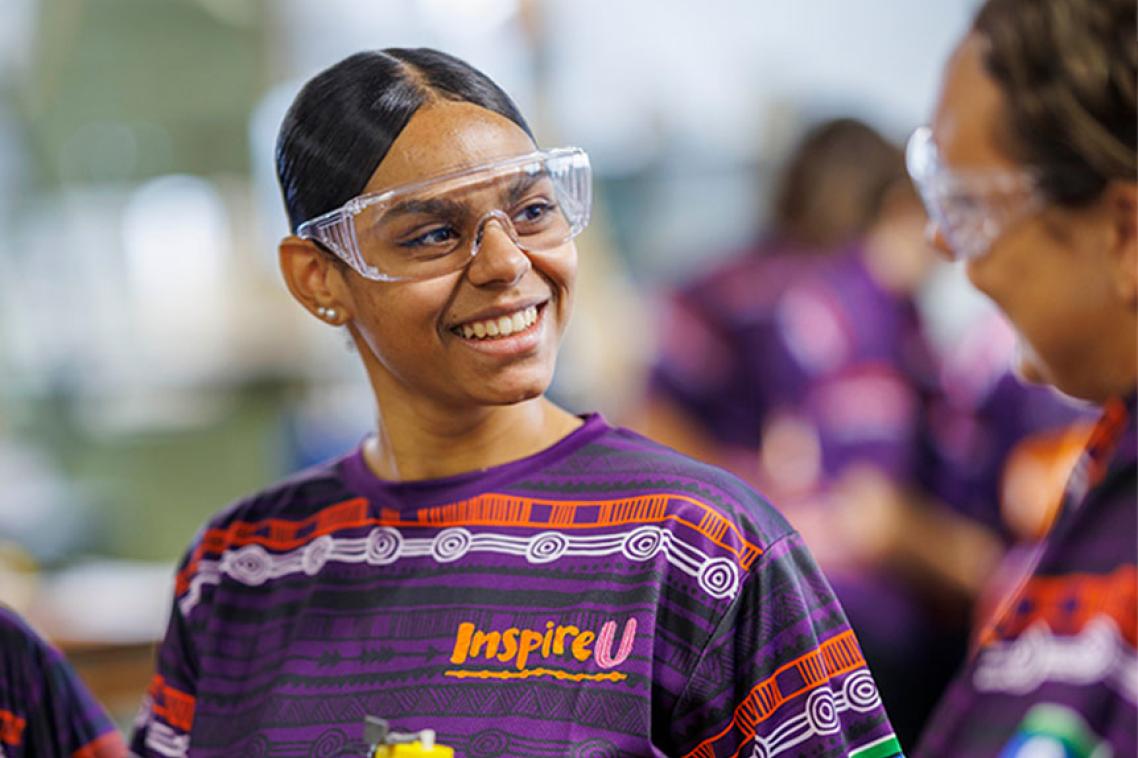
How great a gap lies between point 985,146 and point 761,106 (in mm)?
4329

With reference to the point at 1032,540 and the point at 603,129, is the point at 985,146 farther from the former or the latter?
the point at 603,129

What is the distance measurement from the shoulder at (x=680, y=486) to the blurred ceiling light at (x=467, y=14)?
3.81 m

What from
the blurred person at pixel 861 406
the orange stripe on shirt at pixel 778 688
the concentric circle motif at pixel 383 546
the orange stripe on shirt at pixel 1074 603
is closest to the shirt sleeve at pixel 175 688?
the concentric circle motif at pixel 383 546

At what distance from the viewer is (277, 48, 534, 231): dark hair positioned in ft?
4.62

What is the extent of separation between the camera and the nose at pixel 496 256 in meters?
1.38

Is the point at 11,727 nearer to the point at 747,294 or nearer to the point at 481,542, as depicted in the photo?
the point at 481,542

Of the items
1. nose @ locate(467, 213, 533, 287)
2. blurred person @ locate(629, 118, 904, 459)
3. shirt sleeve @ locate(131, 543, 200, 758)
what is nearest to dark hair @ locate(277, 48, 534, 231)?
nose @ locate(467, 213, 533, 287)

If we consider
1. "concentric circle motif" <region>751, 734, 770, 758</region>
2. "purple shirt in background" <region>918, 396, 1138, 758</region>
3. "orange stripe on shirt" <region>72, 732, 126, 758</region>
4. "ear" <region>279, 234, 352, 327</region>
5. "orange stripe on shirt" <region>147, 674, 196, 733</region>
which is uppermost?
"ear" <region>279, 234, 352, 327</region>

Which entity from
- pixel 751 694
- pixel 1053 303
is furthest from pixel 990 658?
pixel 1053 303

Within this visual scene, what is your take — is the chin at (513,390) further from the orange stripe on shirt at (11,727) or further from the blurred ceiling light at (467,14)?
the blurred ceiling light at (467,14)

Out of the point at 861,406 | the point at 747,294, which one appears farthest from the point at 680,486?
the point at 747,294

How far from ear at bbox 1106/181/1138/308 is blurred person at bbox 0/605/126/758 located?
1121 mm

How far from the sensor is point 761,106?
18.7 ft

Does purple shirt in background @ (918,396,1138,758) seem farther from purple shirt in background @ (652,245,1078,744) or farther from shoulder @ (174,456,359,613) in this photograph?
purple shirt in background @ (652,245,1078,744)
